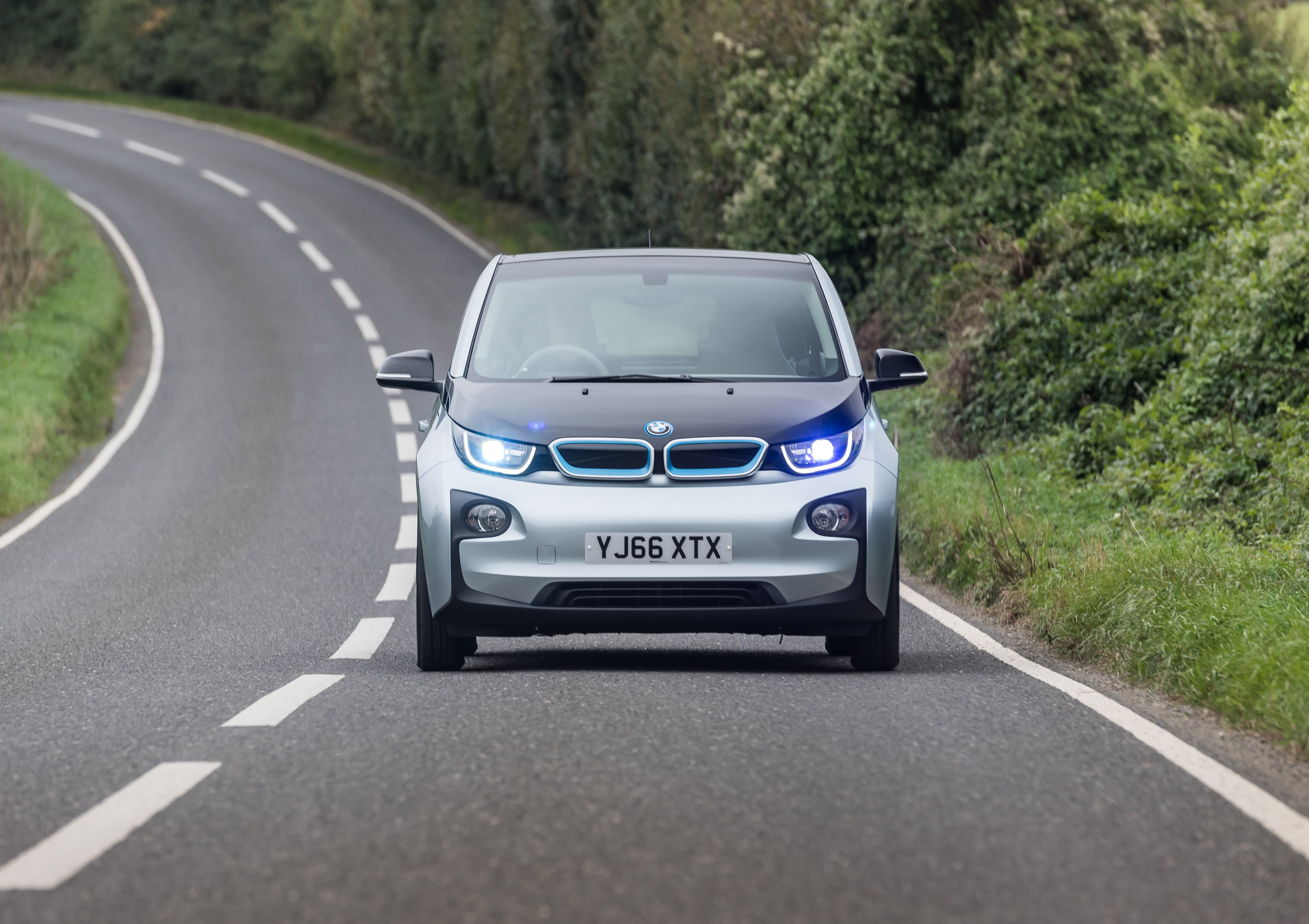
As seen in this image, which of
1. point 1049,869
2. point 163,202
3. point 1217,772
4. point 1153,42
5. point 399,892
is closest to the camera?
point 399,892

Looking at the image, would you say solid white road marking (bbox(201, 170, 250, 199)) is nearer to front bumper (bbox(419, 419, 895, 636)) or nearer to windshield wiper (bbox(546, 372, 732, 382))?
windshield wiper (bbox(546, 372, 732, 382))

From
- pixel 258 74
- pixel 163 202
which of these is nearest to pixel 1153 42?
pixel 163 202

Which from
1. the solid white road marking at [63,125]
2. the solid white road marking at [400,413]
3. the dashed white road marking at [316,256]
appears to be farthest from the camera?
the solid white road marking at [63,125]

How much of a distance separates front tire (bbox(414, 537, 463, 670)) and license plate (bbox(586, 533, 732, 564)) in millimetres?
831

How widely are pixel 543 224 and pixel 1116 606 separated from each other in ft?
103

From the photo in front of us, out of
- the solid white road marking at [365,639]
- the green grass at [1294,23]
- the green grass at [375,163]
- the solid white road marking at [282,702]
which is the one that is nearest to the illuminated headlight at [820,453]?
the solid white road marking at [282,702]

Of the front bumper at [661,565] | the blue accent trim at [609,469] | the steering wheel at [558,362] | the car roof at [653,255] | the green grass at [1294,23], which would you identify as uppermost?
the green grass at [1294,23]

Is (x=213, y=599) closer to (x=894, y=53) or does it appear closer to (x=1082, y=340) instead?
(x=1082, y=340)

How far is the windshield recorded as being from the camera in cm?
792

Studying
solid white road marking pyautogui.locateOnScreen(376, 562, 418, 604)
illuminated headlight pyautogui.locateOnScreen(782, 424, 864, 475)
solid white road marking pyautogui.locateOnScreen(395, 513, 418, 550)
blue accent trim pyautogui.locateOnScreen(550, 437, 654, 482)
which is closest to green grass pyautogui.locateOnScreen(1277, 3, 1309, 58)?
solid white road marking pyautogui.locateOnScreen(395, 513, 418, 550)

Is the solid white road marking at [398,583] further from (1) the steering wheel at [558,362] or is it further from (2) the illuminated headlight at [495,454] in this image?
(2) the illuminated headlight at [495,454]

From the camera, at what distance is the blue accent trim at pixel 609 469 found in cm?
707

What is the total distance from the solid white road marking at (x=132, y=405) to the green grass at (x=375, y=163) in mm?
6381

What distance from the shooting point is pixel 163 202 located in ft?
141
